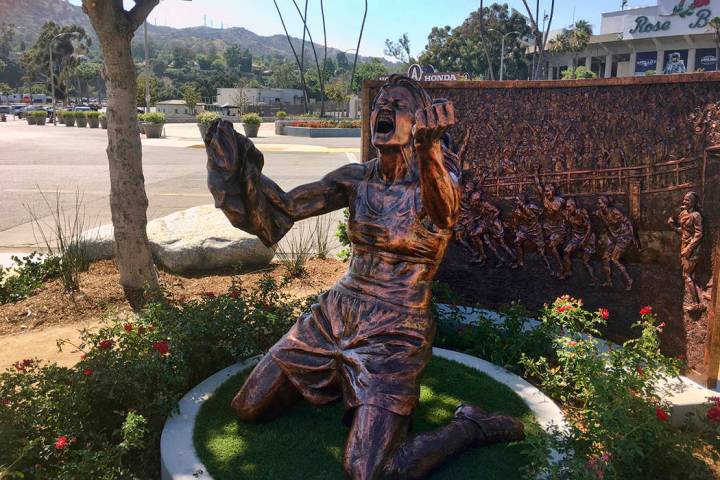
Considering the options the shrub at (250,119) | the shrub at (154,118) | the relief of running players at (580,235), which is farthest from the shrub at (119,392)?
the shrub at (154,118)

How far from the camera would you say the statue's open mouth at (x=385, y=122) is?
300 cm

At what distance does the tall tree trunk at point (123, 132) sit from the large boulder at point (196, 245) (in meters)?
1.04

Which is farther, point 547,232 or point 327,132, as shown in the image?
point 327,132

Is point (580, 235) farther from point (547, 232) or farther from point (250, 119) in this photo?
point (250, 119)

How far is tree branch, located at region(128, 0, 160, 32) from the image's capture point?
20.7 ft

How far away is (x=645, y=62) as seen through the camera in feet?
176

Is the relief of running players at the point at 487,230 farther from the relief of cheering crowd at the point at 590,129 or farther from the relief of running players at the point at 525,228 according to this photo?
the relief of cheering crowd at the point at 590,129

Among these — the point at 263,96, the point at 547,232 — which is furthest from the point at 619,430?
the point at 263,96

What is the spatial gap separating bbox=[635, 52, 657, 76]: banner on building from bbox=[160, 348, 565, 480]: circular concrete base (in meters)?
56.3

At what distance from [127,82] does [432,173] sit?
4.81 meters

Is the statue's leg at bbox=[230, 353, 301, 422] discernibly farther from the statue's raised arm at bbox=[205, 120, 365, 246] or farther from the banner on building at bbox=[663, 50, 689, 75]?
the banner on building at bbox=[663, 50, 689, 75]

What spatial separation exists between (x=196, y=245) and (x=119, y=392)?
158 inches

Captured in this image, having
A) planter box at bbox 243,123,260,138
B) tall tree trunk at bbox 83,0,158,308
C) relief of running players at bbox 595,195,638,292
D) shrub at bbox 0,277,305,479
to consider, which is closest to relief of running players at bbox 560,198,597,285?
relief of running players at bbox 595,195,638,292

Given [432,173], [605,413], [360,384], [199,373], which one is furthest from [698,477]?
[199,373]
